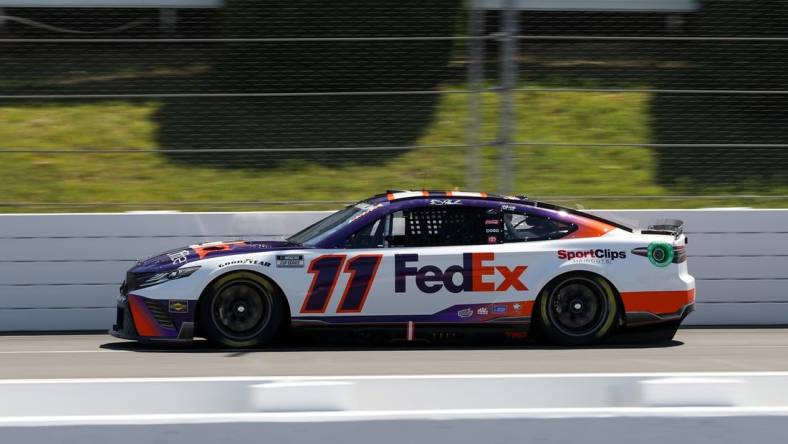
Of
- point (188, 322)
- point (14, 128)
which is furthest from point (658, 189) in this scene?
point (14, 128)

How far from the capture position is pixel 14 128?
11.6m

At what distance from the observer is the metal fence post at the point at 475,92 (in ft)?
35.9

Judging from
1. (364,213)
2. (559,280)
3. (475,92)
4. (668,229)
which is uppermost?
(475,92)

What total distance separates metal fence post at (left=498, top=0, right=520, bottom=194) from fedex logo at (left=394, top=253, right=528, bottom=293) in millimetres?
2432

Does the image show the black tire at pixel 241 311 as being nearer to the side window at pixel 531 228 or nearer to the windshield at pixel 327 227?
the windshield at pixel 327 227

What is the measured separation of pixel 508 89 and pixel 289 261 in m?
3.47

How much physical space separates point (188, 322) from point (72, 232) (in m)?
2.42

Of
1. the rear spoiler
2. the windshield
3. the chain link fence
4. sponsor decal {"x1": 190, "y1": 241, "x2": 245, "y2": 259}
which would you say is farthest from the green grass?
sponsor decal {"x1": 190, "y1": 241, "x2": 245, "y2": 259}

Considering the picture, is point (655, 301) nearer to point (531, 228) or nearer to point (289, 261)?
point (531, 228)

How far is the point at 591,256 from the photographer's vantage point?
8711mm

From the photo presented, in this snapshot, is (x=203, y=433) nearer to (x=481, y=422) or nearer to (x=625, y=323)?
(x=481, y=422)

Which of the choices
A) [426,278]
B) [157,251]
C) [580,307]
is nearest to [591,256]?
[580,307]

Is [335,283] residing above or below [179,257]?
below

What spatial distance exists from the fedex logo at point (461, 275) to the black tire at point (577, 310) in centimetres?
30
